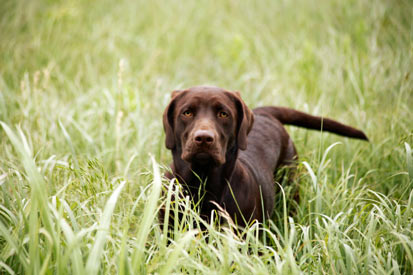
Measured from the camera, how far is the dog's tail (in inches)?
127

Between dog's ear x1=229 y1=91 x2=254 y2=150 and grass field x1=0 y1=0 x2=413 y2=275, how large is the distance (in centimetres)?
52

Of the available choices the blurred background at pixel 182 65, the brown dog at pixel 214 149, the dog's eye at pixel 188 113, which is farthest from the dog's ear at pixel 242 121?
the blurred background at pixel 182 65

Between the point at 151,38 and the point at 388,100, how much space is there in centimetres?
351

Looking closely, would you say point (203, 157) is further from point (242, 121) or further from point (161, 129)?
point (161, 129)

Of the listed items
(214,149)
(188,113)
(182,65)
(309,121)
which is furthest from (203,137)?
(182,65)

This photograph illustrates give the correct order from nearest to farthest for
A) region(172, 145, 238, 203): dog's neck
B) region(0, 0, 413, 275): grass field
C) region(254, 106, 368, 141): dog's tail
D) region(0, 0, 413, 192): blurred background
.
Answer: region(0, 0, 413, 275): grass field
region(172, 145, 238, 203): dog's neck
region(254, 106, 368, 141): dog's tail
region(0, 0, 413, 192): blurred background

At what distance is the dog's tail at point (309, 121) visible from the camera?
127 inches

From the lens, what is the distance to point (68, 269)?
168cm

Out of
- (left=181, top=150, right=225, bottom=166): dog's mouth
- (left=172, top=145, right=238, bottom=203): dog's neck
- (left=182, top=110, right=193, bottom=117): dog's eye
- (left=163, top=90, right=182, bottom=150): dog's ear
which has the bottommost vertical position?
(left=172, top=145, right=238, bottom=203): dog's neck

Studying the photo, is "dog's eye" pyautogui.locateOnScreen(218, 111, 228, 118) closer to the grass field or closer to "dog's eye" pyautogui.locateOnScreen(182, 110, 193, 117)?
"dog's eye" pyautogui.locateOnScreen(182, 110, 193, 117)

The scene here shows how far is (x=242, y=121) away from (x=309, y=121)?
0.97m

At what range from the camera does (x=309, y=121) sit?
3312 millimetres

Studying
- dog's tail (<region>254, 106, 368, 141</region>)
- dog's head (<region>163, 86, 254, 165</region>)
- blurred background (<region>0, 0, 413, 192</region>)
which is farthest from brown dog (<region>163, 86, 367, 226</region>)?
dog's tail (<region>254, 106, 368, 141</region>)

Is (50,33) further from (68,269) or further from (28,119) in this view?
(68,269)
